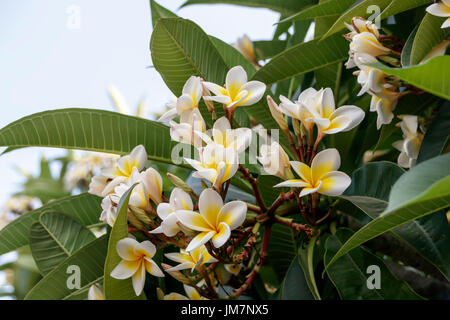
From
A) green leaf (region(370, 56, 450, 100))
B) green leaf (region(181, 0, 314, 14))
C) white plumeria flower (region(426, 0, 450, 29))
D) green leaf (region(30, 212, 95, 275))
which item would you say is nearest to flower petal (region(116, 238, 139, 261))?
green leaf (region(30, 212, 95, 275))

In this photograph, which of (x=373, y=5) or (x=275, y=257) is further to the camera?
(x=275, y=257)

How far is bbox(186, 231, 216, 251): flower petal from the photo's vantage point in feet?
1.76

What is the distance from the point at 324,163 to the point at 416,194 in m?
0.21

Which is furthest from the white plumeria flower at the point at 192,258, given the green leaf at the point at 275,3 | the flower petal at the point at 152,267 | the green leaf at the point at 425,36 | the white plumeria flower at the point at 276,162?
the green leaf at the point at 275,3

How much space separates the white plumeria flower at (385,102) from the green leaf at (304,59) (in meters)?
0.15

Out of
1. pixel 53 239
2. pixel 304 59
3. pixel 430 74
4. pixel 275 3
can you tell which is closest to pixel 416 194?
pixel 430 74

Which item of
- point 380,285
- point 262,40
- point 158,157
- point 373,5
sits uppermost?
point 373,5

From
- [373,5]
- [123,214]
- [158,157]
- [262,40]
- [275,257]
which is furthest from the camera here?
[262,40]

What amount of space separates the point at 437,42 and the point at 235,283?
0.46m

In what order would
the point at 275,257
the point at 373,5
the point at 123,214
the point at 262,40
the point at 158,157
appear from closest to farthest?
the point at 123,214 → the point at 373,5 → the point at 158,157 → the point at 275,257 → the point at 262,40

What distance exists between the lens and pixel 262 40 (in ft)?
3.78

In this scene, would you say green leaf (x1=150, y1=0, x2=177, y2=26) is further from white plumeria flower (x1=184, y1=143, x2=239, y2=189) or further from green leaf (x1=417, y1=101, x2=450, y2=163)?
green leaf (x1=417, y1=101, x2=450, y2=163)
